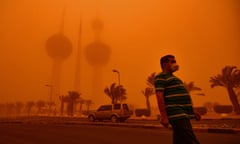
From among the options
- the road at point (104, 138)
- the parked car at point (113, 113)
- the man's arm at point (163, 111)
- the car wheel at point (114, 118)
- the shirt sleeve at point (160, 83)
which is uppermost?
the parked car at point (113, 113)

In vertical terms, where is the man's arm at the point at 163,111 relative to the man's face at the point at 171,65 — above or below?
below

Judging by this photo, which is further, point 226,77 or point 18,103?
point 18,103

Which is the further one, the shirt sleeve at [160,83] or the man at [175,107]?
the shirt sleeve at [160,83]

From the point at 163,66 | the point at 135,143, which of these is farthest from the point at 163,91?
the point at 135,143

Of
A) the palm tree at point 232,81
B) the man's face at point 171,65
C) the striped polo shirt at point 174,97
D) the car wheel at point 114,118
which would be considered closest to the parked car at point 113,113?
the car wheel at point 114,118

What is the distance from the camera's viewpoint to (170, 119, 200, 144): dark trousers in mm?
3334

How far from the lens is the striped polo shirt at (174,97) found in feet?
11.4

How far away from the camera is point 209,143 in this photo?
24.2 ft

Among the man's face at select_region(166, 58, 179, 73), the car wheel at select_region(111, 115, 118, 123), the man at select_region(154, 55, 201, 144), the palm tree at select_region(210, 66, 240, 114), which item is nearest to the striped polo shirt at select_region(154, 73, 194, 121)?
the man at select_region(154, 55, 201, 144)

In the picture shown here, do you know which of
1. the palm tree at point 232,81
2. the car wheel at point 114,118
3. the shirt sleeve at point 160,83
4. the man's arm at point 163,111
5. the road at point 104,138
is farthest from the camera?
the palm tree at point 232,81

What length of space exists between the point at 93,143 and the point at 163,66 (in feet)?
16.1

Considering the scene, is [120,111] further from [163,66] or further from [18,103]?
[18,103]

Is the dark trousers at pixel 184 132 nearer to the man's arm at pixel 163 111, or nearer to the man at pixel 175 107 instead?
the man at pixel 175 107

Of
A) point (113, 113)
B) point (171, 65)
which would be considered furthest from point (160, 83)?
point (113, 113)
